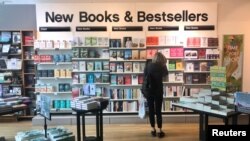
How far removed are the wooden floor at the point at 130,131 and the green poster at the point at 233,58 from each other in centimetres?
158

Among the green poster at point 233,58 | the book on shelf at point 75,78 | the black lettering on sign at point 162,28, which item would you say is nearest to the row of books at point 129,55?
the black lettering on sign at point 162,28

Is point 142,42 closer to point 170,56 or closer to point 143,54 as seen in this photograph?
point 143,54

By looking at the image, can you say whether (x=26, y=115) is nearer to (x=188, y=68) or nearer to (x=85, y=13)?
(x=85, y=13)

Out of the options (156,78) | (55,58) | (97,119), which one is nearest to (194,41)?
(156,78)

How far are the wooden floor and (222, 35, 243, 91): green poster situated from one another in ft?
5.17

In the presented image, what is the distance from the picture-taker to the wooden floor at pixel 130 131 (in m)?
6.38

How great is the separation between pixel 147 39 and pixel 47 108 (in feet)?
11.5

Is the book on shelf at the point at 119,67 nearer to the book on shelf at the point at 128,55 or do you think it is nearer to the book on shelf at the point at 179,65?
the book on shelf at the point at 128,55

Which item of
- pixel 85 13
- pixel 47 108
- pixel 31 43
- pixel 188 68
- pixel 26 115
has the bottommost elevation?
pixel 26 115

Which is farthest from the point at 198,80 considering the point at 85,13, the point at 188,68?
the point at 85,13

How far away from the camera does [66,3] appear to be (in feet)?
24.8

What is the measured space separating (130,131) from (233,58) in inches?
126

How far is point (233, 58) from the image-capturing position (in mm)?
7695

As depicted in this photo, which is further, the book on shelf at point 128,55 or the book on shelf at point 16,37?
the book on shelf at point 16,37
